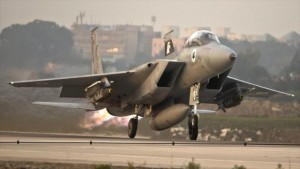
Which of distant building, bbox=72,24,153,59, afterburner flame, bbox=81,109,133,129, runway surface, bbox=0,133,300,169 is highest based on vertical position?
distant building, bbox=72,24,153,59

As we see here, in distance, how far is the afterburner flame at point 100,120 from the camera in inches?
1135

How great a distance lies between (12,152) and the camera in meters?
17.0

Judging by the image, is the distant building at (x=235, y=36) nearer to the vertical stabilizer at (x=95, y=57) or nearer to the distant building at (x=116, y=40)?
the distant building at (x=116, y=40)

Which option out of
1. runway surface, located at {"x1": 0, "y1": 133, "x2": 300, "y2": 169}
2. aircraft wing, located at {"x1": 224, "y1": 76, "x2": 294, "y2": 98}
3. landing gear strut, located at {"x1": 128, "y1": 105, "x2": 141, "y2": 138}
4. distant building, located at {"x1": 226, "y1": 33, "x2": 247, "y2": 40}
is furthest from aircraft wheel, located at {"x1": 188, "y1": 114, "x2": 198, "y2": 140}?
distant building, located at {"x1": 226, "y1": 33, "x2": 247, "y2": 40}

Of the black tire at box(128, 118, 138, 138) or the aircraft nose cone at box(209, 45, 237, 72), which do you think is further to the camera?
the black tire at box(128, 118, 138, 138)

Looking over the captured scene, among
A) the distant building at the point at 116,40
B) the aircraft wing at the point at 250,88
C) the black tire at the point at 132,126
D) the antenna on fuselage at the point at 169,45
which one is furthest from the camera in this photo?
the distant building at the point at 116,40

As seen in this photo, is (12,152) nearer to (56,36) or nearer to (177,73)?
(177,73)

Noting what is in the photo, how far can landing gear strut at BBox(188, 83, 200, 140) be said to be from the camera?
21188 millimetres

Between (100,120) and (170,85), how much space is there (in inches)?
267

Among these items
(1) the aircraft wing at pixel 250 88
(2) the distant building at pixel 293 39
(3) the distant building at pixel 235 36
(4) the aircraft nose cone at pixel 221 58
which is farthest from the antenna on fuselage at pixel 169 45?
(3) the distant building at pixel 235 36

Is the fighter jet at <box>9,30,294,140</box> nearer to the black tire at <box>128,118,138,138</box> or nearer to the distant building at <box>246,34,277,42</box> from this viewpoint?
the black tire at <box>128,118,138,138</box>

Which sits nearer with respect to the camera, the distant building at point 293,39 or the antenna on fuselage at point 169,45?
the antenna on fuselage at point 169,45

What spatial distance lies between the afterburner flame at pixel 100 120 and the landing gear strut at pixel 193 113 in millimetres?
7055

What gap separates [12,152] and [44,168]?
352 centimetres
